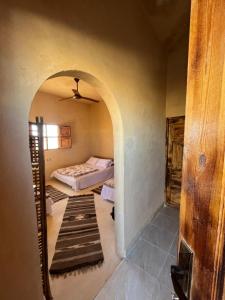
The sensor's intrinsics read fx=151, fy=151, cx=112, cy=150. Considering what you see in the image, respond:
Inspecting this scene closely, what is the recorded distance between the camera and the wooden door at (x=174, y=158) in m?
3.03

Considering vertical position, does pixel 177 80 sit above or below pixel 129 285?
above

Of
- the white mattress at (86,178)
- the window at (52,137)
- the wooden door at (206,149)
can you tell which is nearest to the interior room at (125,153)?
Result: the wooden door at (206,149)

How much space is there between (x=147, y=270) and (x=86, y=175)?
3109mm

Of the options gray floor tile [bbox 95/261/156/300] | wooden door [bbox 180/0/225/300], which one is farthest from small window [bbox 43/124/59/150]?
wooden door [bbox 180/0/225/300]

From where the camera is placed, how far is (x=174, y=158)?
3.15m

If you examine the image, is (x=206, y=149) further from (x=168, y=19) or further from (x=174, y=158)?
(x=174, y=158)

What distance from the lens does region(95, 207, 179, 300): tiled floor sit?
1.55 m

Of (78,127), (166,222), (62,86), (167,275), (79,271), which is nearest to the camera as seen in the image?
(167,275)

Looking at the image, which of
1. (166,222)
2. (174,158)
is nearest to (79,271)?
(166,222)

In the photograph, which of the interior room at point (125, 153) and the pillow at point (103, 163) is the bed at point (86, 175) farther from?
the interior room at point (125, 153)

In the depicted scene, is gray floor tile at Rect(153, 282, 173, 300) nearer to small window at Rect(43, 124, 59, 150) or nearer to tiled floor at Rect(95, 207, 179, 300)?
tiled floor at Rect(95, 207, 179, 300)

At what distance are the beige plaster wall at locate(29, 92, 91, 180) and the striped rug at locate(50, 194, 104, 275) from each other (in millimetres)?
2435

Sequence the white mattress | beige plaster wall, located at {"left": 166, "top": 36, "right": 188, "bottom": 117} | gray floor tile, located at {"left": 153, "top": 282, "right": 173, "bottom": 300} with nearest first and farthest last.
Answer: gray floor tile, located at {"left": 153, "top": 282, "right": 173, "bottom": 300}
beige plaster wall, located at {"left": 166, "top": 36, "right": 188, "bottom": 117}
the white mattress

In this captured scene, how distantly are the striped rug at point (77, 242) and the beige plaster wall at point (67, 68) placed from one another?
46 centimetres
